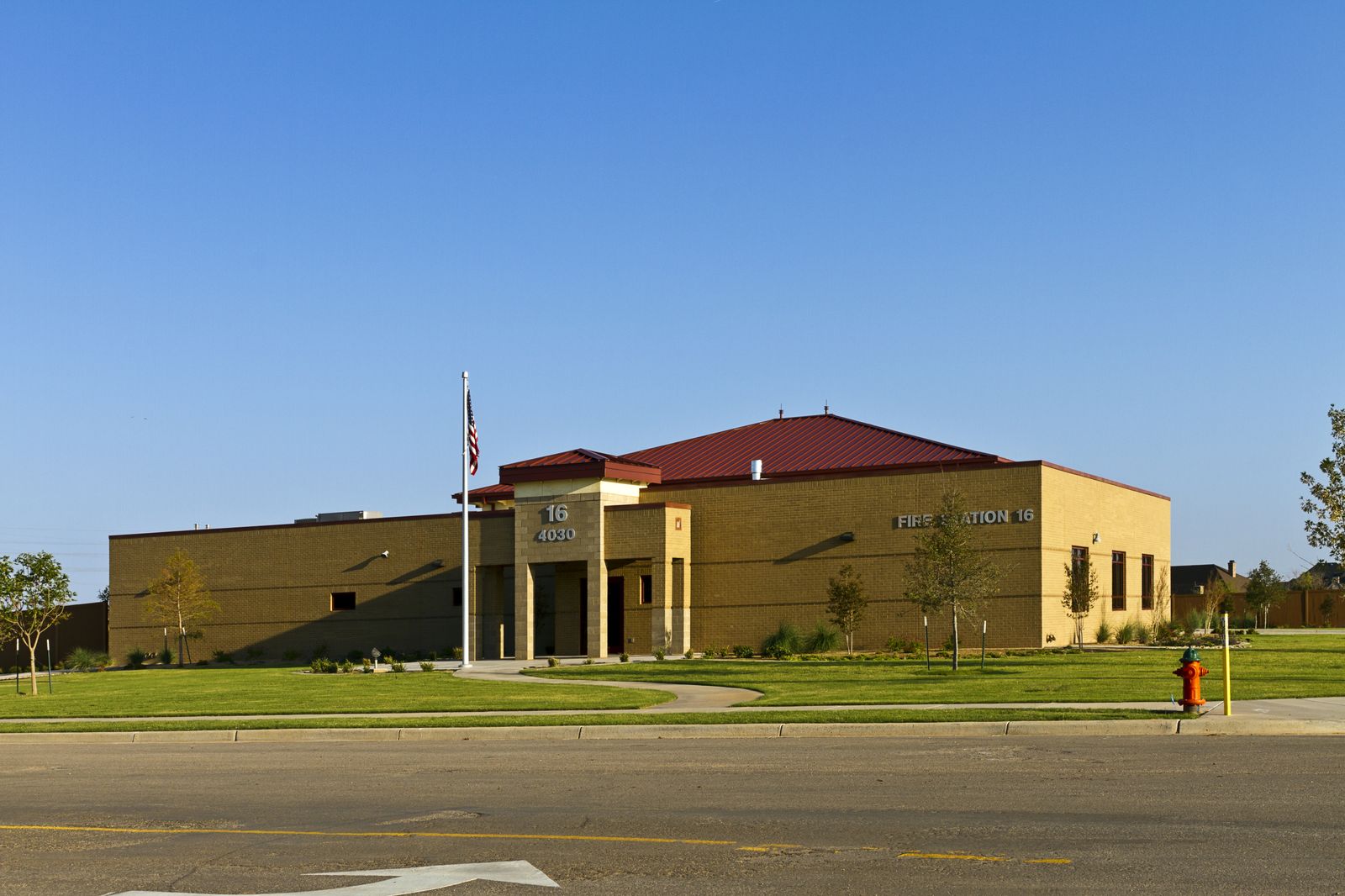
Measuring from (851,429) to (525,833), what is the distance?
41975 mm

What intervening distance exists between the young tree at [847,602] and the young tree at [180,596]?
25552 millimetres

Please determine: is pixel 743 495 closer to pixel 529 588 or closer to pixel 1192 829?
pixel 529 588

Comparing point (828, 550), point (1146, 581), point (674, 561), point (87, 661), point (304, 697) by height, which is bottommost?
point (87, 661)

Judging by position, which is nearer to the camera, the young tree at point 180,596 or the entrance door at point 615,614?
the entrance door at point 615,614

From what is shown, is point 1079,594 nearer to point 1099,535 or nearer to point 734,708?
point 1099,535

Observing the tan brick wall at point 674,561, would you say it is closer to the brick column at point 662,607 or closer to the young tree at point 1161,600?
the brick column at point 662,607

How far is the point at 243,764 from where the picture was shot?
17.3 meters

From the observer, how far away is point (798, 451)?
168 ft

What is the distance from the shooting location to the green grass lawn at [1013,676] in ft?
76.1

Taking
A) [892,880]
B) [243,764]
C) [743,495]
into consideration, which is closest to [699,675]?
[743,495]

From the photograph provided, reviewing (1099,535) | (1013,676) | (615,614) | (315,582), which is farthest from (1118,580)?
(315,582)

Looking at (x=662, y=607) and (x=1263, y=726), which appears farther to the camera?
(x=662, y=607)

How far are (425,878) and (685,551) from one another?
38.6 metres

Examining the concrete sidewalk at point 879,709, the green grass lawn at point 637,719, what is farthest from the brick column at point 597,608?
the green grass lawn at point 637,719
